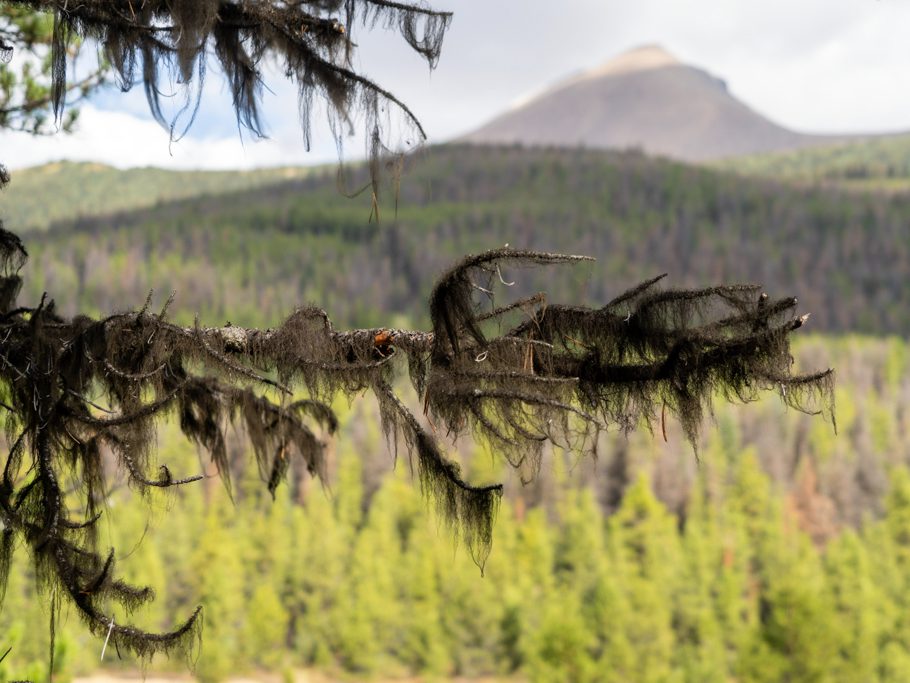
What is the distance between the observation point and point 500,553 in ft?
212

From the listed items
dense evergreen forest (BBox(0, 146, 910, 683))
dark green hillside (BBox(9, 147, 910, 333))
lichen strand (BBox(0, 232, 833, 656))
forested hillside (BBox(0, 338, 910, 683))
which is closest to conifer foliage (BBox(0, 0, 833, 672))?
lichen strand (BBox(0, 232, 833, 656))

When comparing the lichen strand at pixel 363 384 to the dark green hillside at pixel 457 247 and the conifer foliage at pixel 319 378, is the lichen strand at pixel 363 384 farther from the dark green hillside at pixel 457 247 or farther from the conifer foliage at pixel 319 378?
the dark green hillside at pixel 457 247

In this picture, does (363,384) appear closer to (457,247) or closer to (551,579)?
(551,579)

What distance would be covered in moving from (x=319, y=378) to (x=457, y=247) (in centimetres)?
16443

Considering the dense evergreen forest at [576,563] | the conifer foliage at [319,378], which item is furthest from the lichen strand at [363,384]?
the dense evergreen forest at [576,563]

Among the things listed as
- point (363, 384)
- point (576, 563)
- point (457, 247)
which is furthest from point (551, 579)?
point (457, 247)

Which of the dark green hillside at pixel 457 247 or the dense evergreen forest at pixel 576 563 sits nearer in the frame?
the dense evergreen forest at pixel 576 563

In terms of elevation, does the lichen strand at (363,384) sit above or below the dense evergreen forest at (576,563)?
above

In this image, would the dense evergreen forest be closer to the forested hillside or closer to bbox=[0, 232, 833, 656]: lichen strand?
the forested hillside

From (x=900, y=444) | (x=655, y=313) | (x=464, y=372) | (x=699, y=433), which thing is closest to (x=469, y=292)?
(x=464, y=372)

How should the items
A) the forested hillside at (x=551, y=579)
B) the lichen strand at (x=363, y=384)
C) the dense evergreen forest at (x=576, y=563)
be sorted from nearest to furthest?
1. the lichen strand at (x=363, y=384)
2. the dense evergreen forest at (x=576, y=563)
3. the forested hillside at (x=551, y=579)

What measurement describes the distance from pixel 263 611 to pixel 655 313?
61294 mm

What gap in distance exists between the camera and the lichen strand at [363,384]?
144 inches

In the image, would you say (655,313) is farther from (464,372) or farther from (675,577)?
(675,577)
